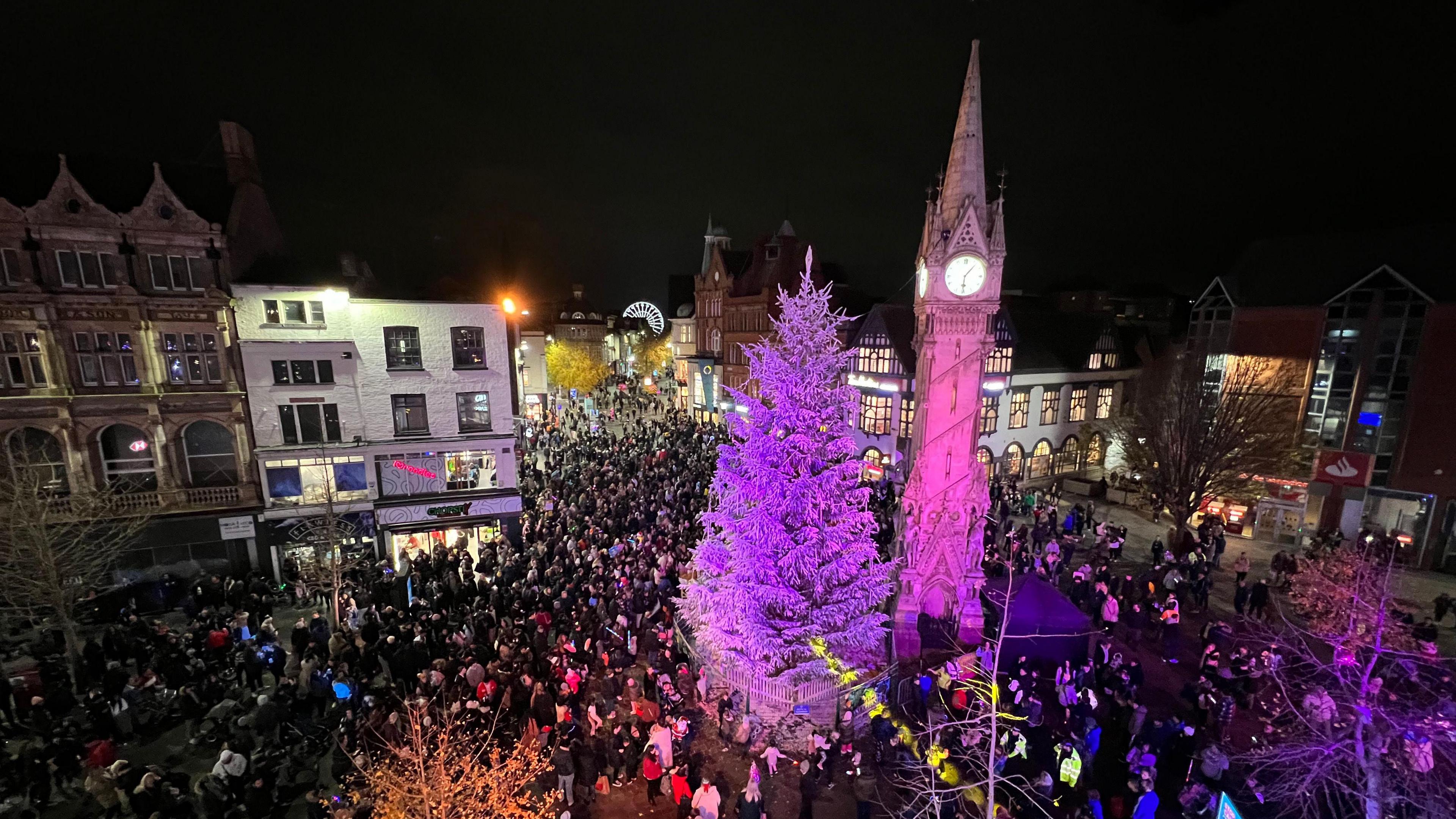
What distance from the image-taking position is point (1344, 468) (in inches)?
941

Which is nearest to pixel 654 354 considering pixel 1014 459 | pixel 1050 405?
pixel 1014 459

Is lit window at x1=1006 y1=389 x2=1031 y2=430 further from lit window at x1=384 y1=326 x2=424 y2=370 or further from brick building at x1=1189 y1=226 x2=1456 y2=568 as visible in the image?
lit window at x1=384 y1=326 x2=424 y2=370

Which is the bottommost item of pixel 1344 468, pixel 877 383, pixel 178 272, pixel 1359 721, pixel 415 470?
pixel 1344 468

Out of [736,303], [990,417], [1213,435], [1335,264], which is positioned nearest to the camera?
[1213,435]

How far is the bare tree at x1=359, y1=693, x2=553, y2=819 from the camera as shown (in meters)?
7.27

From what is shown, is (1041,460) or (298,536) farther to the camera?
(1041,460)

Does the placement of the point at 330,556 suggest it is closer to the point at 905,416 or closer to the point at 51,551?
the point at 51,551

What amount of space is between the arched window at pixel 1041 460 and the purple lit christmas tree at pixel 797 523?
27.3 metres

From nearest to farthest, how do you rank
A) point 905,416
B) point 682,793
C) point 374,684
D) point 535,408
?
point 682,793
point 374,684
point 905,416
point 535,408

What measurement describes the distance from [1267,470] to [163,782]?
116ft

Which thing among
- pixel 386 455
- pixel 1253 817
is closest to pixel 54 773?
pixel 386 455

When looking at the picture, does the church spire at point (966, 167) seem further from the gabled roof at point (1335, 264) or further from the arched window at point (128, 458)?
the arched window at point (128, 458)

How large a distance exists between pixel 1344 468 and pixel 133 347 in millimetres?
47094

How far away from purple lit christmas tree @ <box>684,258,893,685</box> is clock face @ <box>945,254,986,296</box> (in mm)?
4990
